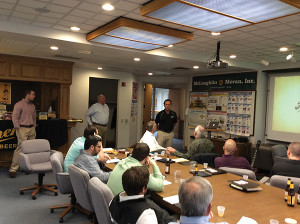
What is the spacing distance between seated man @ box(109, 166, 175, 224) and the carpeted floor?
205 centimetres

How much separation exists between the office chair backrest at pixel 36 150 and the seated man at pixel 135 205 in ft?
10.6

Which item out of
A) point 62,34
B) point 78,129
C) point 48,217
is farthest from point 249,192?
point 78,129

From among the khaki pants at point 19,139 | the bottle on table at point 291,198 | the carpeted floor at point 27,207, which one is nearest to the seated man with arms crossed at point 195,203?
the bottle on table at point 291,198

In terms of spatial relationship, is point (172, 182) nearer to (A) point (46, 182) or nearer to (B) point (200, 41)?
(B) point (200, 41)

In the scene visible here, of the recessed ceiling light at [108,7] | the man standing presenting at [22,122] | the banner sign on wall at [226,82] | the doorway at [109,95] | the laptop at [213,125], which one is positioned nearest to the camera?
the recessed ceiling light at [108,7]

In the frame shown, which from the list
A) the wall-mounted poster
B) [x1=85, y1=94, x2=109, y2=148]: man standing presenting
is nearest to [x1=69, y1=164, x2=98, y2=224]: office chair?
[x1=85, y1=94, x2=109, y2=148]: man standing presenting

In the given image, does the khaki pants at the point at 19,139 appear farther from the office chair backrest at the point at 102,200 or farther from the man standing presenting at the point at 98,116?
the office chair backrest at the point at 102,200

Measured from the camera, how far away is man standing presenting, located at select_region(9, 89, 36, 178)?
5551mm

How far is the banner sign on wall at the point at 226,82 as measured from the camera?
7.23m

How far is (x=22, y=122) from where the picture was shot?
223 inches

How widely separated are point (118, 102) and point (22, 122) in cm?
375

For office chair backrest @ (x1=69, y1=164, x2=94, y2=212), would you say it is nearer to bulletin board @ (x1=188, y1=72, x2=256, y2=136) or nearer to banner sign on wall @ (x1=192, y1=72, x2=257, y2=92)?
bulletin board @ (x1=188, y1=72, x2=256, y2=136)

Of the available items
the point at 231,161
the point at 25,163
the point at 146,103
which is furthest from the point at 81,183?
the point at 146,103

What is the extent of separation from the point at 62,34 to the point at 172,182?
2966mm
